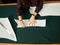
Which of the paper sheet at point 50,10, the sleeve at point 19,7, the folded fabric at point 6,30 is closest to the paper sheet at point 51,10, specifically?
the paper sheet at point 50,10

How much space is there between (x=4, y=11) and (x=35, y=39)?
45 cm

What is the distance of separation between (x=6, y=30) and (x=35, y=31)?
30 centimetres

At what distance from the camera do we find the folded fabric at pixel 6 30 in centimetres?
143

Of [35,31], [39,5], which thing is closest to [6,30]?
[35,31]

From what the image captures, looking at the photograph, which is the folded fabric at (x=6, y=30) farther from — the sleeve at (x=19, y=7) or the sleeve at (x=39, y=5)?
the sleeve at (x=39, y=5)

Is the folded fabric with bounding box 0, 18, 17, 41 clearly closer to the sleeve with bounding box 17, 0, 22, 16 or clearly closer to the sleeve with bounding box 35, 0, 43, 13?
the sleeve with bounding box 17, 0, 22, 16

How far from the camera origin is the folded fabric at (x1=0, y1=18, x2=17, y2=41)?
56.2 inches

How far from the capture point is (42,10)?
1325mm

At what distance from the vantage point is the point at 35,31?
148 centimetres

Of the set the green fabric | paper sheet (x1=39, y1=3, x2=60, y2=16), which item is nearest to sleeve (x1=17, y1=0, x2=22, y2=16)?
the green fabric

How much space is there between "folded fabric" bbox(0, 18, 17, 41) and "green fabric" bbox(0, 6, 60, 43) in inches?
1.5

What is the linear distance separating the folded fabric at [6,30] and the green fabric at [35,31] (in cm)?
4

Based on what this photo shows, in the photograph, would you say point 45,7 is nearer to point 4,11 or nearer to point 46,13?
point 46,13

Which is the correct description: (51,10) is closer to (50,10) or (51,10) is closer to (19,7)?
(50,10)
